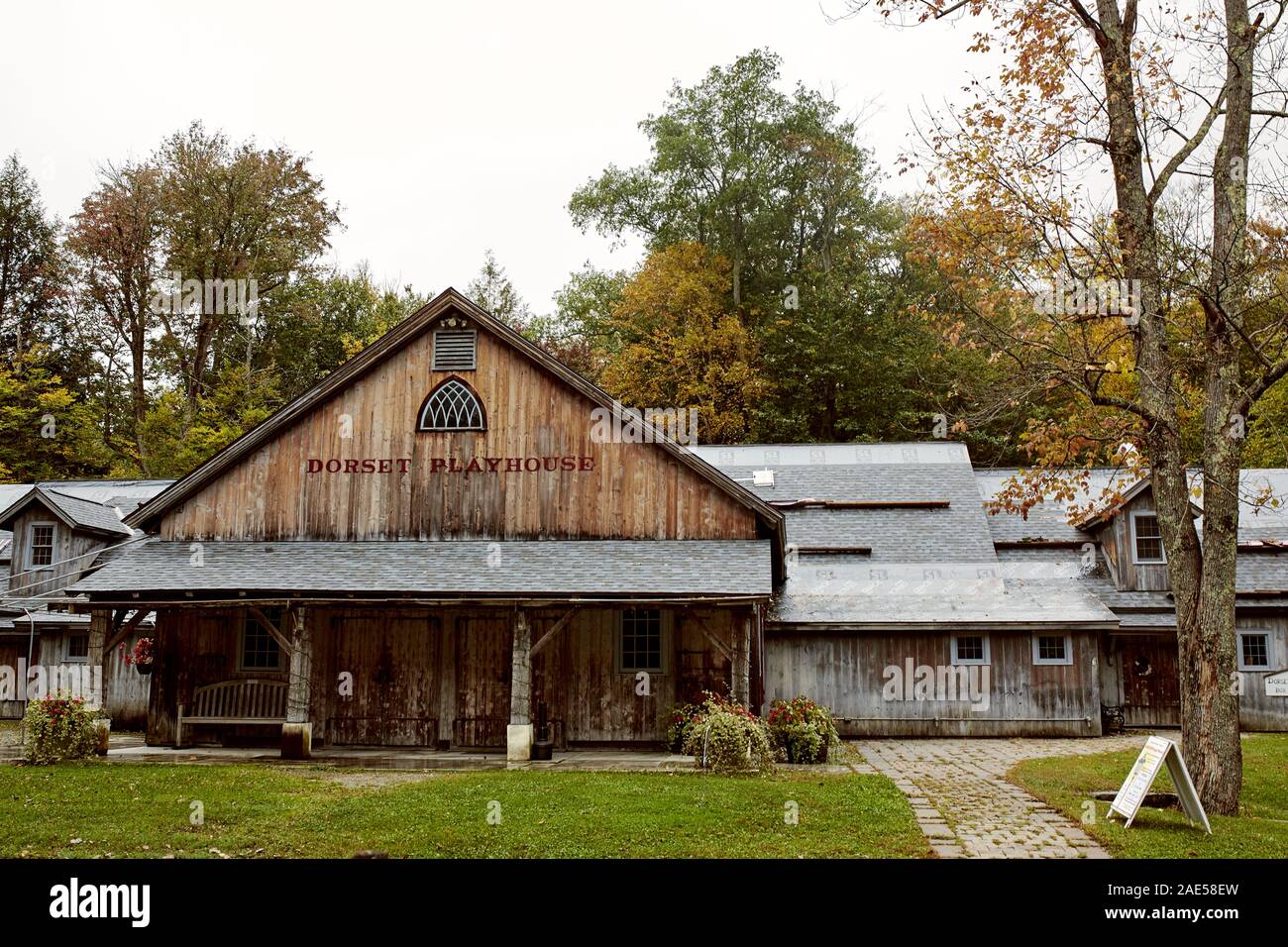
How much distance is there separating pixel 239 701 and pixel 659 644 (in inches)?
309

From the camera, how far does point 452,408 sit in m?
19.8

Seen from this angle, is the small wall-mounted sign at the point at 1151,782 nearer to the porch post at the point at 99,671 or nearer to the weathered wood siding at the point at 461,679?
the weathered wood siding at the point at 461,679

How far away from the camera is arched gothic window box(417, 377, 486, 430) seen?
64.7 feet

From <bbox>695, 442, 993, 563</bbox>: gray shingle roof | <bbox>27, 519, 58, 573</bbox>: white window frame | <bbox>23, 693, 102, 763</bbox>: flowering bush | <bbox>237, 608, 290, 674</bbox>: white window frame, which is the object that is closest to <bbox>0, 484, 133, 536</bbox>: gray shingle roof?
<bbox>27, 519, 58, 573</bbox>: white window frame

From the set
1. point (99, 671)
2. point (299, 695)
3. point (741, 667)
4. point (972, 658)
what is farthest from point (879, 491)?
point (99, 671)

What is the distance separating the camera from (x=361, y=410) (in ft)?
65.3

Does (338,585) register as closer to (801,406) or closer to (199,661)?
(199,661)

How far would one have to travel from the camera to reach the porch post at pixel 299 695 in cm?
1747

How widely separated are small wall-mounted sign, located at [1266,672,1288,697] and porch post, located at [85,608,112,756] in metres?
23.5

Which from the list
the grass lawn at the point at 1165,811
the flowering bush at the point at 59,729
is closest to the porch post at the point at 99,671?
the flowering bush at the point at 59,729

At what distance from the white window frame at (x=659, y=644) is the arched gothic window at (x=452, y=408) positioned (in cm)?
453

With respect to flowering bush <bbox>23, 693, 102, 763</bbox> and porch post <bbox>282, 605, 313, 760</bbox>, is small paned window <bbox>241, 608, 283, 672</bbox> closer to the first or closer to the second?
porch post <bbox>282, 605, 313, 760</bbox>
